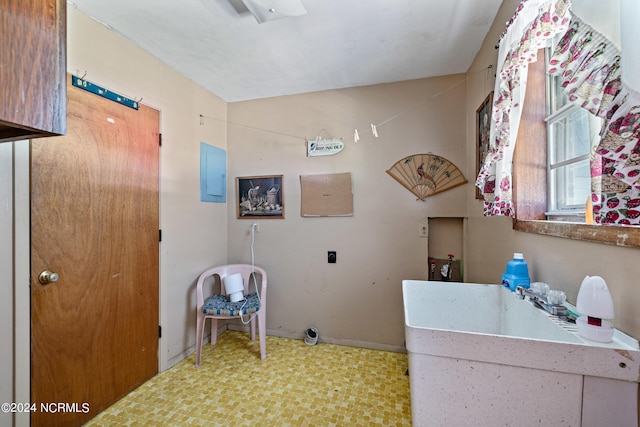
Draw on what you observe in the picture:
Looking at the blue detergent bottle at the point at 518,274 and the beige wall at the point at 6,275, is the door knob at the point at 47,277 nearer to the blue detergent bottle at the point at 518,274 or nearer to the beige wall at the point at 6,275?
the beige wall at the point at 6,275

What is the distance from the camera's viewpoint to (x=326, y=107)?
97.3 inches

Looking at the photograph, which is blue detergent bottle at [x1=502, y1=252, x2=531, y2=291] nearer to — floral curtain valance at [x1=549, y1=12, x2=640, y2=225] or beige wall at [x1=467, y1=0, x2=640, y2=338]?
beige wall at [x1=467, y1=0, x2=640, y2=338]

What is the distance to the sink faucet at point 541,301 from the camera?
33.4 inches

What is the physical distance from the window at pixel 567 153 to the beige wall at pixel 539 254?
0.17 metres

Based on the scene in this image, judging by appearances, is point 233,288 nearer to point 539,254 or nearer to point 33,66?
point 33,66

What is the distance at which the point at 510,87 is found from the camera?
1.13 metres

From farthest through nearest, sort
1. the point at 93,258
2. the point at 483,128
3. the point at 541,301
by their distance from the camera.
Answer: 1. the point at 483,128
2. the point at 93,258
3. the point at 541,301

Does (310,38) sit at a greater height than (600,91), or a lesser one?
greater

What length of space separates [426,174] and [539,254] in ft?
4.03

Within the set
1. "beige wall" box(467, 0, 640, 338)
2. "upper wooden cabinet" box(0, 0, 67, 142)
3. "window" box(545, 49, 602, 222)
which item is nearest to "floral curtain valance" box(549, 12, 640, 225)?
"beige wall" box(467, 0, 640, 338)

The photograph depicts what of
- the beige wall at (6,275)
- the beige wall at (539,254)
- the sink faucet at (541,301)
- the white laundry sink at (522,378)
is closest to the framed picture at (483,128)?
the beige wall at (539,254)

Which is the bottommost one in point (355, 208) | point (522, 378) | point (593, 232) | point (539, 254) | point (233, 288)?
point (233, 288)

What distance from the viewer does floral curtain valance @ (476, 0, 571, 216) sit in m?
0.96

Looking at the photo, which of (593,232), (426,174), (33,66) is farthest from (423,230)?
(33,66)
